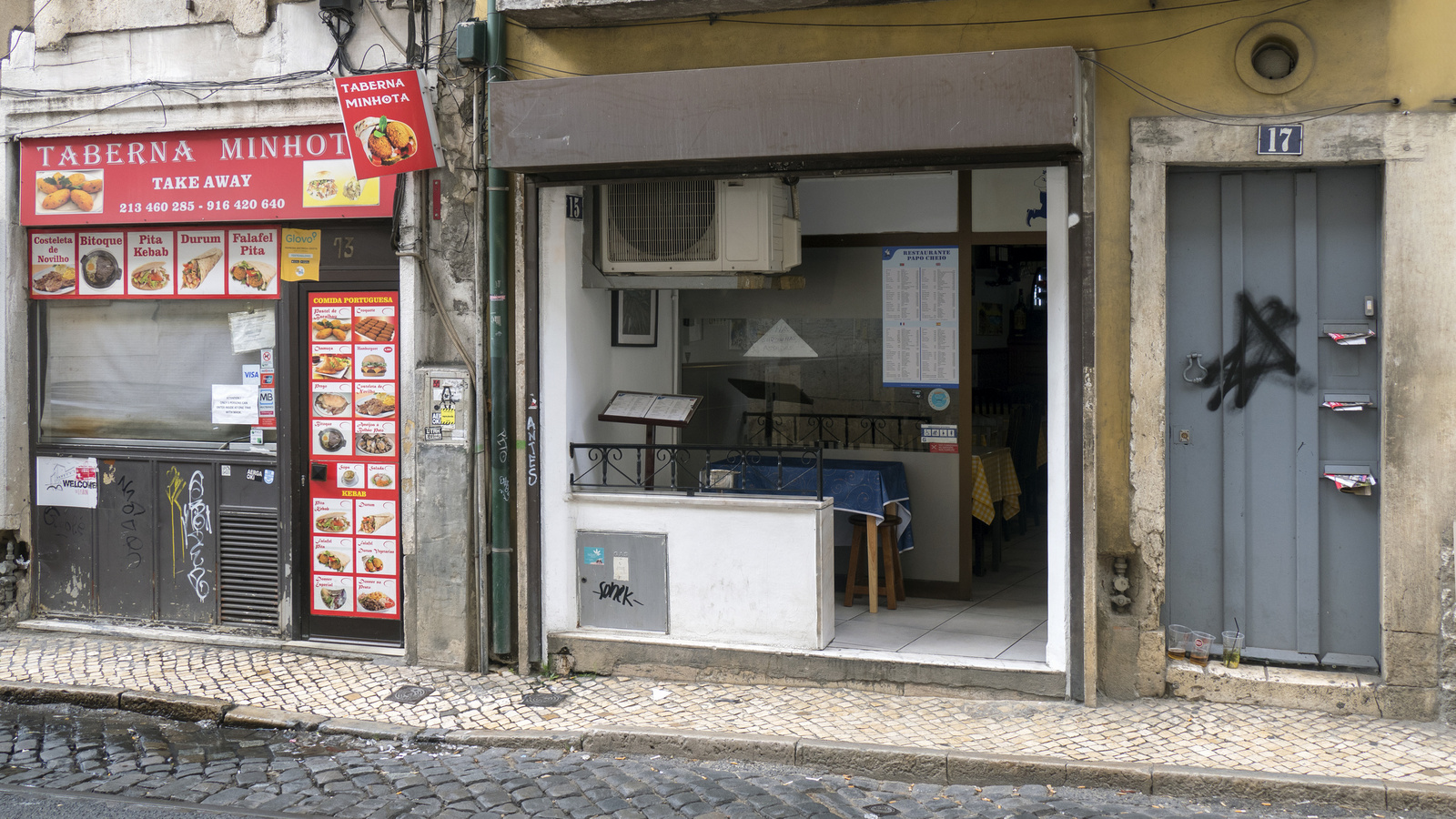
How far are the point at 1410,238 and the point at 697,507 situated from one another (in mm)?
3925

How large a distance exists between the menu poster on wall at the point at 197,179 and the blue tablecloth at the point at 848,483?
2866 mm

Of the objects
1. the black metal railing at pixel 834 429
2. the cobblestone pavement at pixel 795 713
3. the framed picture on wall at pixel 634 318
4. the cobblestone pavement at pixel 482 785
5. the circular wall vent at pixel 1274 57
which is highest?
the circular wall vent at pixel 1274 57

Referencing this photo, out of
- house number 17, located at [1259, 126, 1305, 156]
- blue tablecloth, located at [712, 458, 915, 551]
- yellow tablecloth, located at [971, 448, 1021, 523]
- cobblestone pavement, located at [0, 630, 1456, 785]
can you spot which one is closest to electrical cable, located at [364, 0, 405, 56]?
blue tablecloth, located at [712, 458, 915, 551]

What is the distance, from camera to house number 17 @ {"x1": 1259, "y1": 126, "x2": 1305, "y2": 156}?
5.75 meters

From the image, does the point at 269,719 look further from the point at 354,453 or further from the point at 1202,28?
the point at 1202,28

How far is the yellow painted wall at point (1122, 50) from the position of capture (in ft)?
18.5

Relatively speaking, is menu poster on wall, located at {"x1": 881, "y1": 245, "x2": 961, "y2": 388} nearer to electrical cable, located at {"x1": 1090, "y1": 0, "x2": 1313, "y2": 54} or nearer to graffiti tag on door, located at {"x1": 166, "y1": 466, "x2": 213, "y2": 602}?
electrical cable, located at {"x1": 1090, "y1": 0, "x2": 1313, "y2": 54}

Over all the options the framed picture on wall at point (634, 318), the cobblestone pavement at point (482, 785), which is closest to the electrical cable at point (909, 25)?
the framed picture on wall at point (634, 318)

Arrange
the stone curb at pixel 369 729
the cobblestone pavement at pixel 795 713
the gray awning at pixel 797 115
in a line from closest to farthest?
the cobblestone pavement at pixel 795 713 → the gray awning at pixel 797 115 → the stone curb at pixel 369 729

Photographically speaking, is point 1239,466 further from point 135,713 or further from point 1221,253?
point 135,713

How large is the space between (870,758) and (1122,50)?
3.75 m

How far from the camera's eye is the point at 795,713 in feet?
19.6

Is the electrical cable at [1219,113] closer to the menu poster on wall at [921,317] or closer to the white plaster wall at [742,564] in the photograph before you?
the menu poster on wall at [921,317]

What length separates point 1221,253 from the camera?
610 cm
